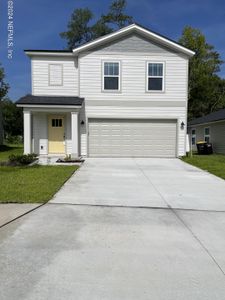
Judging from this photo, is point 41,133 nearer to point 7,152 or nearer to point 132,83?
point 7,152

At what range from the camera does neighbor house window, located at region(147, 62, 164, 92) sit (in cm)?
1698

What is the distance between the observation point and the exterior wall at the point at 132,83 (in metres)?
16.8

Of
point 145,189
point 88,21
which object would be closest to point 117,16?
point 88,21

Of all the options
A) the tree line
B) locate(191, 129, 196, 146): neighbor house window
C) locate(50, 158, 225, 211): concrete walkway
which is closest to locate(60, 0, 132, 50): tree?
the tree line

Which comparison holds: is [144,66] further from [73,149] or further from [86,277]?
[86,277]

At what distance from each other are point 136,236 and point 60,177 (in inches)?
217

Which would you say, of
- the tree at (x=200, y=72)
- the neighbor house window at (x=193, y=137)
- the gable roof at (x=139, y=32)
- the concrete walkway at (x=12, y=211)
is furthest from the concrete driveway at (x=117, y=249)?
the tree at (x=200, y=72)

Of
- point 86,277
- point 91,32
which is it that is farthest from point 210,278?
point 91,32

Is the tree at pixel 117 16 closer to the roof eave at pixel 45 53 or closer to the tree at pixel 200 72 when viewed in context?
the tree at pixel 200 72

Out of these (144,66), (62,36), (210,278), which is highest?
(62,36)

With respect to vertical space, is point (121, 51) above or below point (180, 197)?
above

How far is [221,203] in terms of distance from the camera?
6926 millimetres

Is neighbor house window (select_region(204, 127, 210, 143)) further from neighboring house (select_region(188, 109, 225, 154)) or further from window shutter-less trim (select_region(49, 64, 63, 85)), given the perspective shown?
window shutter-less trim (select_region(49, 64, 63, 85))

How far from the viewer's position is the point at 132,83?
1688 cm
